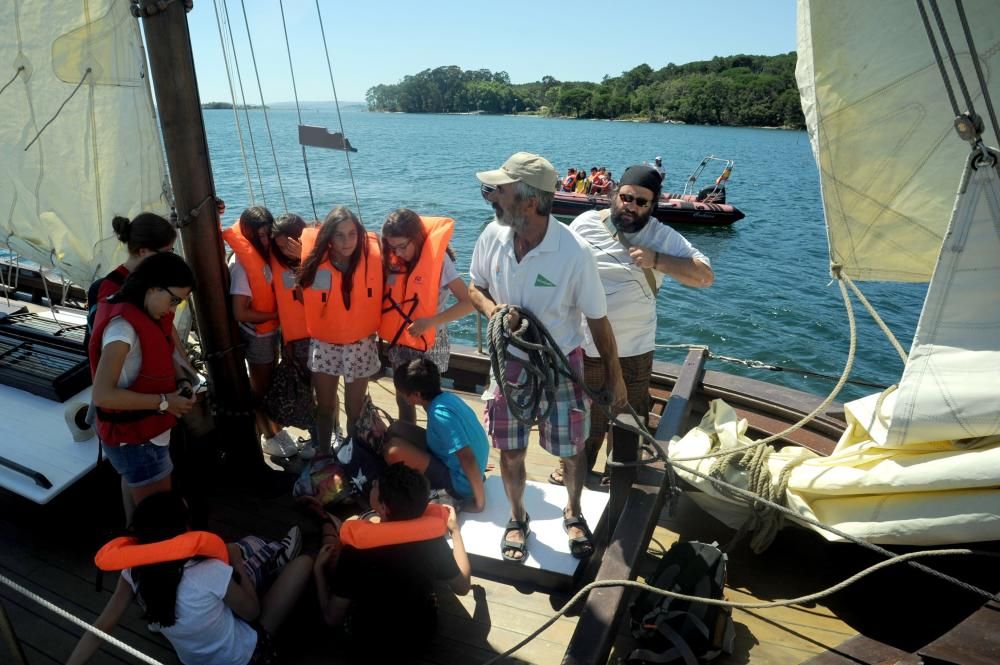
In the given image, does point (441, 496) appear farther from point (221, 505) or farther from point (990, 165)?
point (990, 165)

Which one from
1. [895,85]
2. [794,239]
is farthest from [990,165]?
[794,239]

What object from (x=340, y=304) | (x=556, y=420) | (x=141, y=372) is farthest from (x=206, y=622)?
(x=340, y=304)

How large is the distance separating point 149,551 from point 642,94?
347ft

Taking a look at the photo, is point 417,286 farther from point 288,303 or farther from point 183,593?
point 183,593

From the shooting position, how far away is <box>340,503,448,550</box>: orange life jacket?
2.16 metres

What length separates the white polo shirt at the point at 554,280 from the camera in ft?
8.20

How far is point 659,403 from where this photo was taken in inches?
168

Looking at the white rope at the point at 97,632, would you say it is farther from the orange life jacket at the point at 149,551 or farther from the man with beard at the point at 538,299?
the man with beard at the point at 538,299

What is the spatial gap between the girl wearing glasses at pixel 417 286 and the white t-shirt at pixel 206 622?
1.46 m

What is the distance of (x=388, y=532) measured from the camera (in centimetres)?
217

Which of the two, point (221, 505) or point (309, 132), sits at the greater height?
point (309, 132)

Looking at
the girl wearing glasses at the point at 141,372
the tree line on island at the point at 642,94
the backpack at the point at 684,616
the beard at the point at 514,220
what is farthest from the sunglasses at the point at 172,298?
the tree line on island at the point at 642,94

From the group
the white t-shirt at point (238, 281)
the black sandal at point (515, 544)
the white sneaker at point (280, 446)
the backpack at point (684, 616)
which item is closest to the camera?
the backpack at point (684, 616)

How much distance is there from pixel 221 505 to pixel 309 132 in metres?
2.26
